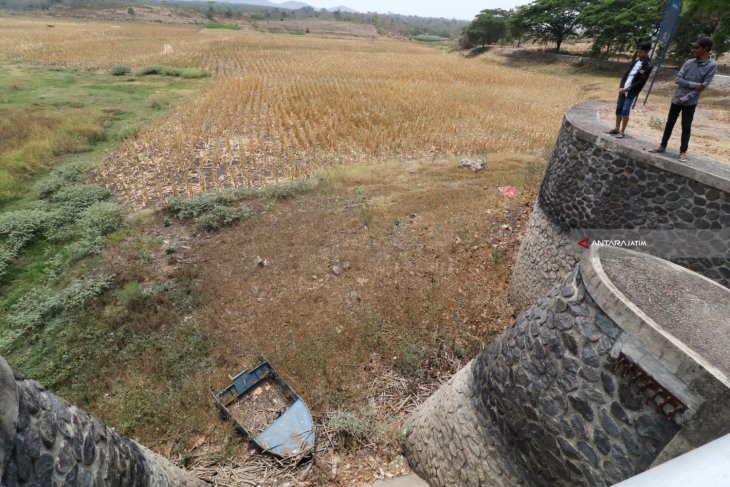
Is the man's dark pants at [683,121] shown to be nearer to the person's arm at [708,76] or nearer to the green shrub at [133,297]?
the person's arm at [708,76]

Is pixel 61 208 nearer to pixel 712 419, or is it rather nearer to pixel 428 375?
pixel 428 375

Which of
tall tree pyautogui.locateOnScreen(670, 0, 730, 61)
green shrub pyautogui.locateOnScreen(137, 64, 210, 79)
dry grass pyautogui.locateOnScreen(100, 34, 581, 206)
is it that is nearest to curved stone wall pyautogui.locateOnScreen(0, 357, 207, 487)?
dry grass pyautogui.locateOnScreen(100, 34, 581, 206)

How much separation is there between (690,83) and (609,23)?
38.4 metres

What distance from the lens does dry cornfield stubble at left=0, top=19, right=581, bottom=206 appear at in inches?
533

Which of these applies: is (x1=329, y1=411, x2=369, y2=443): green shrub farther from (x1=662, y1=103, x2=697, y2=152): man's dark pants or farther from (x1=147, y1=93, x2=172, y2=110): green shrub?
(x1=147, y1=93, x2=172, y2=110): green shrub

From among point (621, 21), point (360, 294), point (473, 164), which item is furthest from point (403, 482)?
point (621, 21)

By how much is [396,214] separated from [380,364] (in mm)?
5153

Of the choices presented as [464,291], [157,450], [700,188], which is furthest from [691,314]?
[157,450]

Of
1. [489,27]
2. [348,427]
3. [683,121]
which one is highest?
[489,27]

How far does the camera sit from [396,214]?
10820 millimetres

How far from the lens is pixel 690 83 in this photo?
5.43 metres

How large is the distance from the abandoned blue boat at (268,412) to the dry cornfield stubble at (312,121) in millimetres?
7729

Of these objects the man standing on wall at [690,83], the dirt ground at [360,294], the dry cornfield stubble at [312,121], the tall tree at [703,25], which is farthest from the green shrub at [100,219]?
the tall tree at [703,25]

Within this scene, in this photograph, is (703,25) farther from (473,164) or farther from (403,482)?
(403,482)
